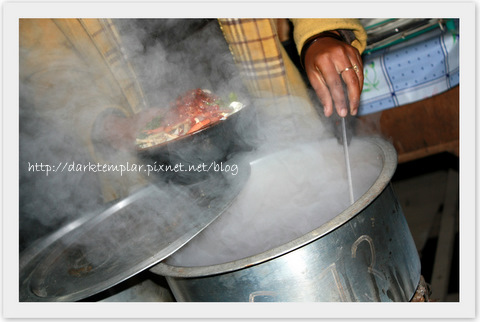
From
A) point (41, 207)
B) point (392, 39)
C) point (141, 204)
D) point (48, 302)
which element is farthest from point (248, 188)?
point (392, 39)

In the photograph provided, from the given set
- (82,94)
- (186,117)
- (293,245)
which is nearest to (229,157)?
(186,117)

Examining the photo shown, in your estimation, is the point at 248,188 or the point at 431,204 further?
the point at 431,204

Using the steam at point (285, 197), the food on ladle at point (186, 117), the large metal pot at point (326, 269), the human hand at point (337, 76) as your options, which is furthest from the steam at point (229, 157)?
the large metal pot at point (326, 269)

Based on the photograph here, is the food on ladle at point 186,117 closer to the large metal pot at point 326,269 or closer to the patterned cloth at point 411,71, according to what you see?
the large metal pot at point 326,269

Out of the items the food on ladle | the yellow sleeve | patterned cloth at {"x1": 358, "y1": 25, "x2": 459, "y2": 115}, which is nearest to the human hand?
the yellow sleeve

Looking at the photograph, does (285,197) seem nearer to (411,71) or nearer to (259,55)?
(259,55)

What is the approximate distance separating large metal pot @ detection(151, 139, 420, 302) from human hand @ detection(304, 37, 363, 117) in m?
0.27

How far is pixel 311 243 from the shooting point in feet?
2.63

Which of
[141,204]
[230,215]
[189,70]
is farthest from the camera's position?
[189,70]

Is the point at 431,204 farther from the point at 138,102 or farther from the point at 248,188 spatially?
the point at 138,102

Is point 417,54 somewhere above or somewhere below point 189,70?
below

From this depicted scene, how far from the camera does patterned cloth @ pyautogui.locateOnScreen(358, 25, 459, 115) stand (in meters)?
1.97

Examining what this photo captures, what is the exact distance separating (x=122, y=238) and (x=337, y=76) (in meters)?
0.88

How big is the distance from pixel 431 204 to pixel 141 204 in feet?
6.46
